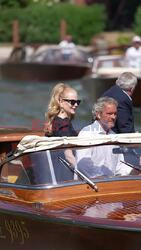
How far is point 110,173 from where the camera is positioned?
6586mm

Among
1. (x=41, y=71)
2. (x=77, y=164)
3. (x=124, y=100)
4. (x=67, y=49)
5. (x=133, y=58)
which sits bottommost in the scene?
(x=77, y=164)

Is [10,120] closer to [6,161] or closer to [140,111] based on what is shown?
[140,111]

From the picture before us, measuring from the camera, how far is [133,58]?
59.5 feet

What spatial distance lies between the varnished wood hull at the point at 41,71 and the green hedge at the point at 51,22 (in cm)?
828

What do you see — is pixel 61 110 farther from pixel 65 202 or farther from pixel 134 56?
pixel 134 56

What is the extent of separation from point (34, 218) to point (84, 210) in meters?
0.35

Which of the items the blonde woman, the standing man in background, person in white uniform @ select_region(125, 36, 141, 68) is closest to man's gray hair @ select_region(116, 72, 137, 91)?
the standing man in background

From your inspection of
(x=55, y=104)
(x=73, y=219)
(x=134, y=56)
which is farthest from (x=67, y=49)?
(x=73, y=219)

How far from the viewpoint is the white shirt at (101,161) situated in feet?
21.4

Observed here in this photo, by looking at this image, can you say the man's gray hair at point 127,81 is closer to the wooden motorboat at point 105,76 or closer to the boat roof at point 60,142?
the boat roof at point 60,142

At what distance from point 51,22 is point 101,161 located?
2644 cm

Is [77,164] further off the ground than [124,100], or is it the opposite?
[124,100]

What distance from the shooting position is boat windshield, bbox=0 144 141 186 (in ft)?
21.0

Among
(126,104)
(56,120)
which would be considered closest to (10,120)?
(126,104)
